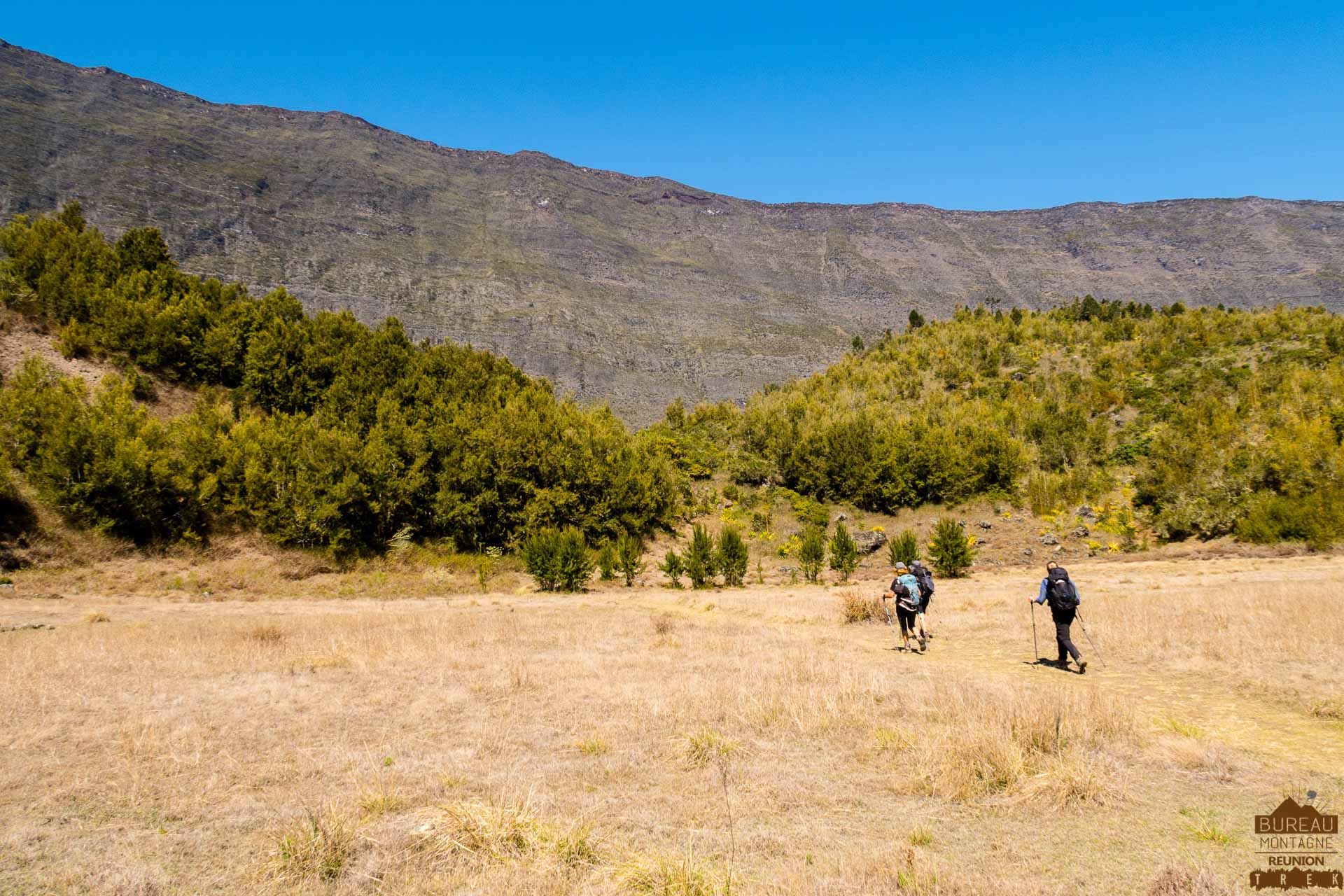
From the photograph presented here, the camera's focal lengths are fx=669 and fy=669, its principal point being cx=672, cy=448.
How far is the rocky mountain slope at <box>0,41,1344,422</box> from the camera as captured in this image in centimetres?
7950

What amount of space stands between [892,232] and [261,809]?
5808 inches

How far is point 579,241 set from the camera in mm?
110375

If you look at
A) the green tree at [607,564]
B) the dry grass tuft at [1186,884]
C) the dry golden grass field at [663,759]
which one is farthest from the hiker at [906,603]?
the green tree at [607,564]

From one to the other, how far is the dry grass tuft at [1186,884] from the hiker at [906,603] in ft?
31.3

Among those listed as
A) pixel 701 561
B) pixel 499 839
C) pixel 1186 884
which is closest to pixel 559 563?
pixel 701 561

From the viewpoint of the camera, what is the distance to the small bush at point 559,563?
27.2m

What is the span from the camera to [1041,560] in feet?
108

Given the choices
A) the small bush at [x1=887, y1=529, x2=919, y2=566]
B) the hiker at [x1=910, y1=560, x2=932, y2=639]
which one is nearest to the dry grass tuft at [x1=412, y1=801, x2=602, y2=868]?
the hiker at [x1=910, y1=560, x2=932, y2=639]

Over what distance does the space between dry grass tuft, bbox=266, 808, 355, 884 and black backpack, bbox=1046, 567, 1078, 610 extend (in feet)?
35.4

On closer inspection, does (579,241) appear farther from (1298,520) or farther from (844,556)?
(1298,520)

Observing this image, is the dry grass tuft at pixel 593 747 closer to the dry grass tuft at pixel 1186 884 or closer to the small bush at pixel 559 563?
the dry grass tuft at pixel 1186 884

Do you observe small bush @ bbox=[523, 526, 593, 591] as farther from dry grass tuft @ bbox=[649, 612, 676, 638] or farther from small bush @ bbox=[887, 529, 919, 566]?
small bush @ bbox=[887, 529, 919, 566]

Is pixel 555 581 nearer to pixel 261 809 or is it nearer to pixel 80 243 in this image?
pixel 261 809

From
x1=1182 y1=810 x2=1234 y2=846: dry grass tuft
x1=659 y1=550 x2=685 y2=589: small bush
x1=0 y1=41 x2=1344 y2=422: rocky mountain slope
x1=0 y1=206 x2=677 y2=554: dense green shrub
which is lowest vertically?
x1=659 y1=550 x2=685 y2=589: small bush
